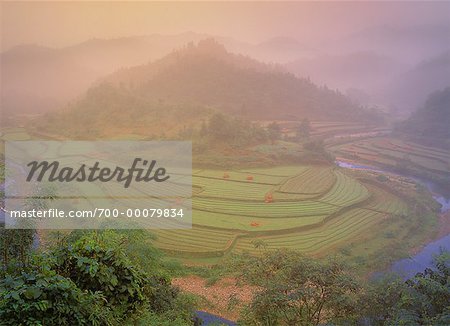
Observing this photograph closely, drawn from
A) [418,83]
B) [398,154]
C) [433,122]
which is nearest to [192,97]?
[398,154]

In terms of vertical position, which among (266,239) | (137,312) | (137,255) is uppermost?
(137,312)

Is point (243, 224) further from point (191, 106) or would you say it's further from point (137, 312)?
point (191, 106)

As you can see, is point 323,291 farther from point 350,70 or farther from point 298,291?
point 350,70

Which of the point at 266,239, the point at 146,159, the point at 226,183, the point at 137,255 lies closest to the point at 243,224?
the point at 266,239

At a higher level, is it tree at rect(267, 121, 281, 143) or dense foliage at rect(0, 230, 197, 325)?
dense foliage at rect(0, 230, 197, 325)

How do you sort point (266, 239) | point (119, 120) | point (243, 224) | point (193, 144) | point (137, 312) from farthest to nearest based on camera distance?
point (119, 120)
point (193, 144)
point (243, 224)
point (266, 239)
point (137, 312)

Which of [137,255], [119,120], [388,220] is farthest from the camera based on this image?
[119,120]

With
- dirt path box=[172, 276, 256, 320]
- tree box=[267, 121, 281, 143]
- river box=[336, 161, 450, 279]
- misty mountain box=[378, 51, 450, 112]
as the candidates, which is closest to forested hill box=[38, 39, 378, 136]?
tree box=[267, 121, 281, 143]

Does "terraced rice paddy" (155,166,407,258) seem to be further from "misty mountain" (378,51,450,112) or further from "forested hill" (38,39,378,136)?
"misty mountain" (378,51,450,112)
